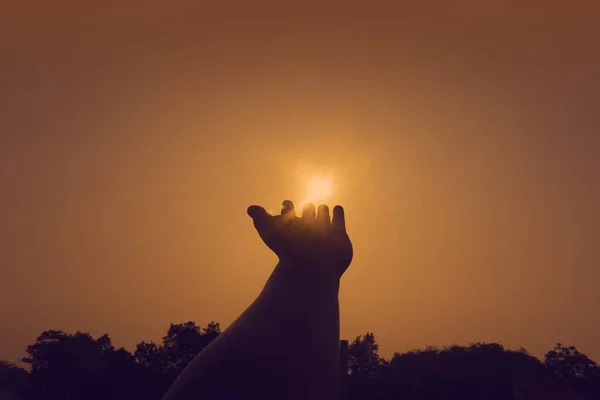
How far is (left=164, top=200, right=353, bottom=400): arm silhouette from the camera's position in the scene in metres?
7.51

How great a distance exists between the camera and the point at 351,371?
3716 centimetres

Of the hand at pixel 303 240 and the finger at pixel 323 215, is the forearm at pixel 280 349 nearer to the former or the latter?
the hand at pixel 303 240

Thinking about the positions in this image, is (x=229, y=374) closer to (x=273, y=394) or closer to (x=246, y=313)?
(x=273, y=394)

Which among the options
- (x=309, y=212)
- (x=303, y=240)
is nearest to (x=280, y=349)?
(x=303, y=240)

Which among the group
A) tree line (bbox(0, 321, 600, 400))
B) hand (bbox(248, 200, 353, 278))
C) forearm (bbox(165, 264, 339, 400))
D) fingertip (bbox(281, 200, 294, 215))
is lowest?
forearm (bbox(165, 264, 339, 400))

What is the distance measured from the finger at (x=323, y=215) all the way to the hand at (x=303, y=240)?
4.5 inches

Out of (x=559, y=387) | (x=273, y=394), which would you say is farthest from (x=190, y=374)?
(x=559, y=387)

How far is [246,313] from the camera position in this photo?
8773mm

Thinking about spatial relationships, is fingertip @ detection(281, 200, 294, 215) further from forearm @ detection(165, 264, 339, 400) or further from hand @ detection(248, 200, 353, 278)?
forearm @ detection(165, 264, 339, 400)

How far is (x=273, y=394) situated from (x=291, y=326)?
1202 mm

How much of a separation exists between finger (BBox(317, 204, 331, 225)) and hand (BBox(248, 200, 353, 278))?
0.11 m

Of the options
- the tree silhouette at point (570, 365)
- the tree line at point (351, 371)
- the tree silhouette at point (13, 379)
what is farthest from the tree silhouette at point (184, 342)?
the tree silhouette at point (570, 365)

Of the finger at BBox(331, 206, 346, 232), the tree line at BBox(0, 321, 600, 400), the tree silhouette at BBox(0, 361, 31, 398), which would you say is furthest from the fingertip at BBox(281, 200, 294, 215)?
the tree silhouette at BBox(0, 361, 31, 398)

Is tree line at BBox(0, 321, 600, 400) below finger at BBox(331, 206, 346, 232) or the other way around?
the other way around
